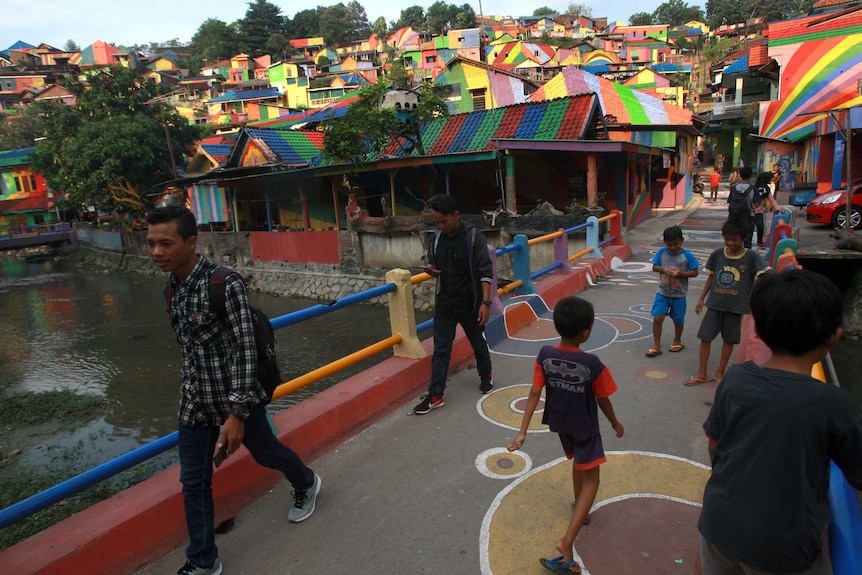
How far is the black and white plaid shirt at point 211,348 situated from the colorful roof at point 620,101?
72.3ft

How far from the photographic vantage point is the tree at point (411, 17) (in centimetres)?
9894

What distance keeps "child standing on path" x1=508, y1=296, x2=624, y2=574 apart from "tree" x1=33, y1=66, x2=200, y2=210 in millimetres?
29393

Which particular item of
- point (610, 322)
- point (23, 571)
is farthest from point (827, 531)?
point (610, 322)

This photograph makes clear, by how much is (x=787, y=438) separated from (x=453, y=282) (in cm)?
285

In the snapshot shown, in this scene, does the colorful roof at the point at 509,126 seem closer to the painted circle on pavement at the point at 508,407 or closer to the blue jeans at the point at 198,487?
the painted circle on pavement at the point at 508,407

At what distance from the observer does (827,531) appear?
69.3 inches

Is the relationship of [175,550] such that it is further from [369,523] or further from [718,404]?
[718,404]

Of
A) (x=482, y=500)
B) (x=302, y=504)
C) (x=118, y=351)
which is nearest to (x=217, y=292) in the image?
(x=302, y=504)

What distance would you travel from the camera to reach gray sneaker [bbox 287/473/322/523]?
9.67 ft

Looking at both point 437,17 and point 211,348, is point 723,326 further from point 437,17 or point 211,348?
point 437,17

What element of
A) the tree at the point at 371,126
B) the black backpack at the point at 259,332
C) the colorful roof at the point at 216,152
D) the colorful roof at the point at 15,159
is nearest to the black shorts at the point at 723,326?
the black backpack at the point at 259,332

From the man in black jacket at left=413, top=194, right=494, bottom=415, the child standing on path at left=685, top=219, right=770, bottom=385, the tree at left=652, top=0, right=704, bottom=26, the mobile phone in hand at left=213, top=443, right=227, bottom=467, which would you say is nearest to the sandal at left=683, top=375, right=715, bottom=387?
the child standing on path at left=685, top=219, right=770, bottom=385

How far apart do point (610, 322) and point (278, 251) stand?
1631 cm

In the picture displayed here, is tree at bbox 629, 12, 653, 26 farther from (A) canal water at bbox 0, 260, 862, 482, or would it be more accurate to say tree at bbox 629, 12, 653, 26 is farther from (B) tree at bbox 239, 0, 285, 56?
(A) canal water at bbox 0, 260, 862, 482
